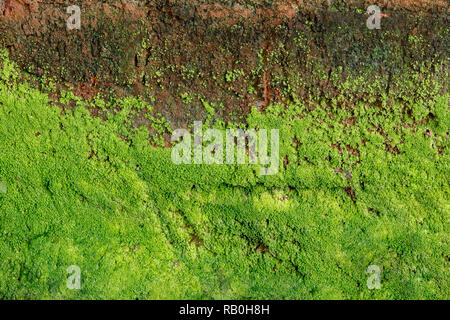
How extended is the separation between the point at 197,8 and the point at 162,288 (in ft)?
10.4

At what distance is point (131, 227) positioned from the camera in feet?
13.5

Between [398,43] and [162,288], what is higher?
[398,43]

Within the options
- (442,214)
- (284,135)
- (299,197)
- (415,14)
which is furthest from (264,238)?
(415,14)

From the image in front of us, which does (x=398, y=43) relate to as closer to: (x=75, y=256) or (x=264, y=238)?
(x=264, y=238)

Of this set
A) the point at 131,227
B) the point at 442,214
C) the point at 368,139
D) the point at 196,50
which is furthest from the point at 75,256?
the point at 442,214

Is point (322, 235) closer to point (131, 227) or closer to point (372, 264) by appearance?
point (372, 264)

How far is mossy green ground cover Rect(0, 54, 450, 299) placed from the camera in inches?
157

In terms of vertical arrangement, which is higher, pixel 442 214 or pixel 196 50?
pixel 196 50

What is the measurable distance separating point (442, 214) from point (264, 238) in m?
1.95

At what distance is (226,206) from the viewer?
4066 millimetres

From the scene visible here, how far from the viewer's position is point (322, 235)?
4.00 metres

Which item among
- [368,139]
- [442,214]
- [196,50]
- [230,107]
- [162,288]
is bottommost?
[162,288]

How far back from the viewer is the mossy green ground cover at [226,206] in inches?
157

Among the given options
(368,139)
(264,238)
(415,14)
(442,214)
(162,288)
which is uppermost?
(415,14)
